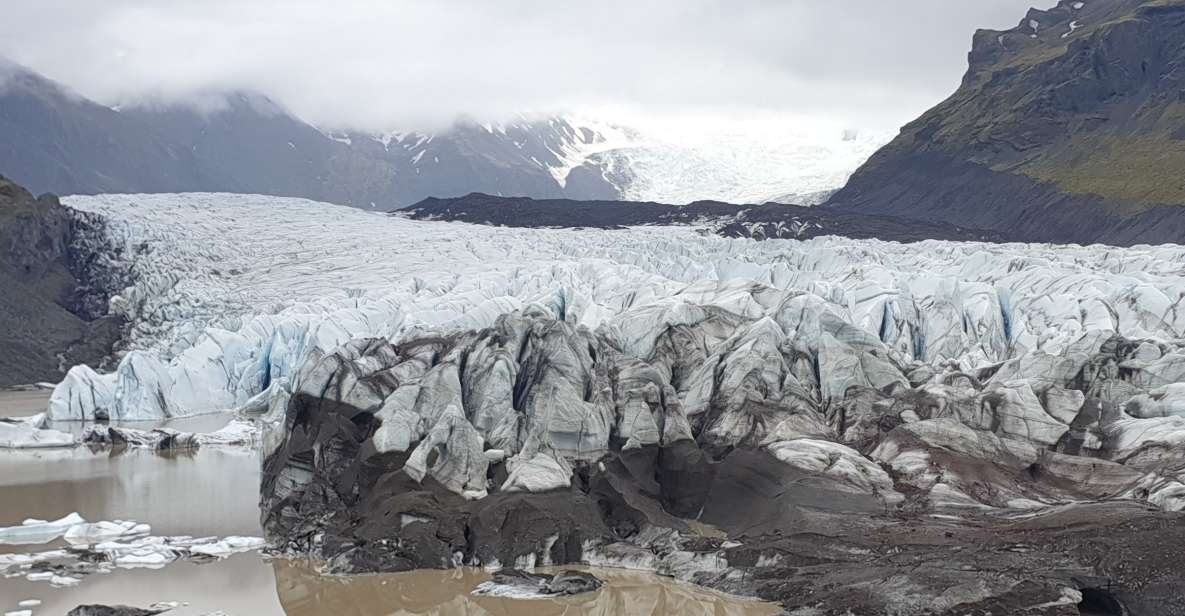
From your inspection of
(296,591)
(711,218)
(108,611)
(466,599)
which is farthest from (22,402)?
(711,218)

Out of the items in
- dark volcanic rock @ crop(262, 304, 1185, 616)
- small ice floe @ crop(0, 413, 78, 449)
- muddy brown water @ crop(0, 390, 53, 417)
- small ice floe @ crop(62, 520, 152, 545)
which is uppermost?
dark volcanic rock @ crop(262, 304, 1185, 616)

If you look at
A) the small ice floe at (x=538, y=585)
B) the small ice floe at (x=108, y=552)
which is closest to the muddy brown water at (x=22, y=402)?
the small ice floe at (x=108, y=552)

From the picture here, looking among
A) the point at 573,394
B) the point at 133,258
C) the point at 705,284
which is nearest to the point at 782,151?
the point at 133,258

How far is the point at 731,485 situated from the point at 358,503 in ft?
19.2

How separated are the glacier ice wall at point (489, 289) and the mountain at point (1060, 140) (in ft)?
77.3

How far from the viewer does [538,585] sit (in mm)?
15039

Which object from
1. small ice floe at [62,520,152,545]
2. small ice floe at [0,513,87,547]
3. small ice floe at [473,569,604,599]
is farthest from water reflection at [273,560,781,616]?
small ice floe at [0,513,87,547]

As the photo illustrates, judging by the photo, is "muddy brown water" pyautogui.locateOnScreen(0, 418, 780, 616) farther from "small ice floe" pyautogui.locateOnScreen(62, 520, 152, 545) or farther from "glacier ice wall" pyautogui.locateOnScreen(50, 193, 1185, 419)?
"glacier ice wall" pyautogui.locateOnScreen(50, 193, 1185, 419)

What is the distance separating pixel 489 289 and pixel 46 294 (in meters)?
19.7

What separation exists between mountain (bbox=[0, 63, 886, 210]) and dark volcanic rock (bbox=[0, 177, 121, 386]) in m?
47.1

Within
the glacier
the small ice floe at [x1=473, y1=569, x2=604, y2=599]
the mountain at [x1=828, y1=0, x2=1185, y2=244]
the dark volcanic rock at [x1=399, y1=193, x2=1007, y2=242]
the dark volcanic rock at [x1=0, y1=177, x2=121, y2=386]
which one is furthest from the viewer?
the mountain at [x1=828, y1=0, x2=1185, y2=244]

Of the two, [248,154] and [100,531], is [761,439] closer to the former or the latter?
[100,531]

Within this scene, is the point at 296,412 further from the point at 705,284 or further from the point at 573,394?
the point at 705,284

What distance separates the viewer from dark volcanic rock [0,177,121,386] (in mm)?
41062
